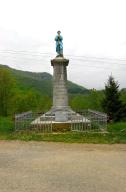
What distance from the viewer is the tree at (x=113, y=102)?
3278cm

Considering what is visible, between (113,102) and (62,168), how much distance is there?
2333 centimetres

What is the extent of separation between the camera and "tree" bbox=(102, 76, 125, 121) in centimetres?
3278

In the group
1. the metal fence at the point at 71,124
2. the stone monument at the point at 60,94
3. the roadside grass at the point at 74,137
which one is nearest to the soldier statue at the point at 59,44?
the stone monument at the point at 60,94

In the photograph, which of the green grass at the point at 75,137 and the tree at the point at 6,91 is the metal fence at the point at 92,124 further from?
the tree at the point at 6,91

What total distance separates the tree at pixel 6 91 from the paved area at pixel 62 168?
2792 centimetres

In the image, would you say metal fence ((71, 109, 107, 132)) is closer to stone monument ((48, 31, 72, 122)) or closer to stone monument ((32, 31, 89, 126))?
stone monument ((32, 31, 89, 126))

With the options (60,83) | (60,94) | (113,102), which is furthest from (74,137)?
(113,102)

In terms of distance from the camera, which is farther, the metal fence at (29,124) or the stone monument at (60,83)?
the stone monument at (60,83)

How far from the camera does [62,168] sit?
33.0 feet

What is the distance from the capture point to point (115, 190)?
7.75 metres

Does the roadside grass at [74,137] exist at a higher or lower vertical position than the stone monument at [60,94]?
lower

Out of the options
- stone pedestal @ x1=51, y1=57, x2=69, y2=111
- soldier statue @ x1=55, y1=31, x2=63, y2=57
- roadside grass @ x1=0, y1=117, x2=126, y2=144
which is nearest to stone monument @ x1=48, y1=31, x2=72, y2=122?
stone pedestal @ x1=51, y1=57, x2=69, y2=111

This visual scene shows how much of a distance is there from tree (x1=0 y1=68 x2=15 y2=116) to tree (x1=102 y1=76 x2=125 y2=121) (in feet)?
45.5

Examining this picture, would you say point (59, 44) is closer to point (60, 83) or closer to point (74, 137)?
point (60, 83)
